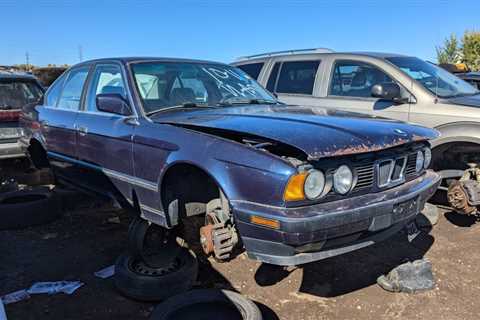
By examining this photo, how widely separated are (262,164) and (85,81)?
266 cm

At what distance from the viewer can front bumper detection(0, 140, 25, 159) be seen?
234 inches

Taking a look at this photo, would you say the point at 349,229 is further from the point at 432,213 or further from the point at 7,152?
the point at 7,152

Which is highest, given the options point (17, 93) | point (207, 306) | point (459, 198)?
point (17, 93)

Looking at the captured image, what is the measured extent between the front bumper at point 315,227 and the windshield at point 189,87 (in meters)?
1.42

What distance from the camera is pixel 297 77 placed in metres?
5.76

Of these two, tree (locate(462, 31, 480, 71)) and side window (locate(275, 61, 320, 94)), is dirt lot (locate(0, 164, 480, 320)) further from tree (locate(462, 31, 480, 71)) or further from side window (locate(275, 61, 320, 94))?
tree (locate(462, 31, 480, 71))

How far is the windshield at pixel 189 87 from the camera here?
354 cm

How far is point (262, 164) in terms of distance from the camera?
2375mm

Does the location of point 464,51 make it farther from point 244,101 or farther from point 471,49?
point 244,101

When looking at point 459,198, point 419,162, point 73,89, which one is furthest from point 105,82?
point 459,198

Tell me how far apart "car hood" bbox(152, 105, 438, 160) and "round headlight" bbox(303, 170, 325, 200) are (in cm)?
15

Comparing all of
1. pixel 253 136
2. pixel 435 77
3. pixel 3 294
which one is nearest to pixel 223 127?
pixel 253 136

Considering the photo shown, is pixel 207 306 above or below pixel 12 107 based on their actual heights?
below

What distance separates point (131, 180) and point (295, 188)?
5.12 ft
